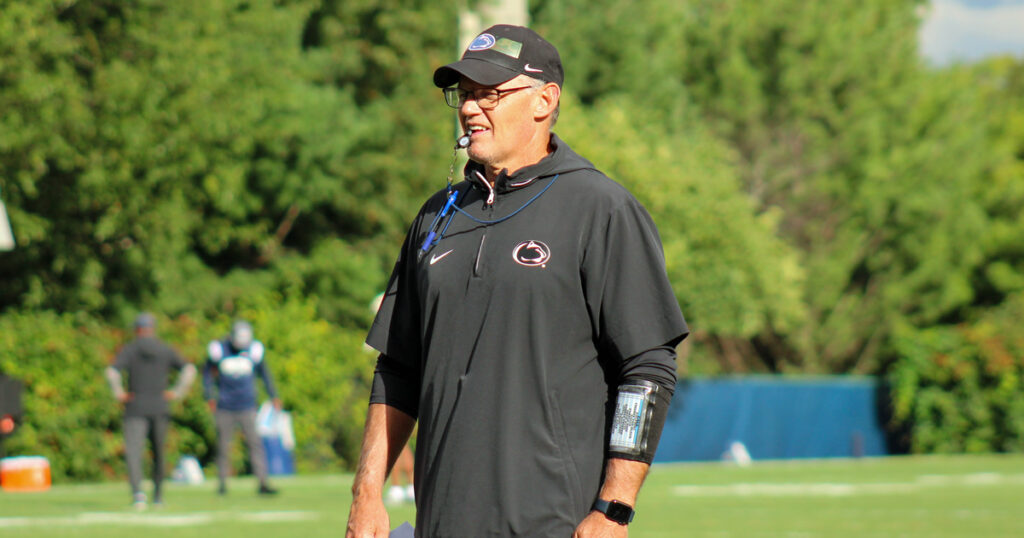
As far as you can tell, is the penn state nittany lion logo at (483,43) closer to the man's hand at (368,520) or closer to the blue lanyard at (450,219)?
the blue lanyard at (450,219)

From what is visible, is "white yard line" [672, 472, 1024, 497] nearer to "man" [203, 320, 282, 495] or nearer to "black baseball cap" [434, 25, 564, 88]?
"man" [203, 320, 282, 495]

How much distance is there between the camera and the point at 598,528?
11.8 feet

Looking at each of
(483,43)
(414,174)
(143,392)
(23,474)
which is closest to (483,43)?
(483,43)

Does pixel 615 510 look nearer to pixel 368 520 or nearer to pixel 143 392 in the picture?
pixel 368 520

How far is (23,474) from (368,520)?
1800 centimetres

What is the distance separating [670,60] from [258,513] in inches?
1321

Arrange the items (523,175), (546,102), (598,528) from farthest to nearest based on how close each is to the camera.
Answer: (546,102)
(523,175)
(598,528)

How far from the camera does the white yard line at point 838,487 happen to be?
20.2 meters

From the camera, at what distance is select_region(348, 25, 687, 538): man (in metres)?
3.65

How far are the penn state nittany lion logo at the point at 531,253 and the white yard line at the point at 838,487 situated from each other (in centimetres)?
1651

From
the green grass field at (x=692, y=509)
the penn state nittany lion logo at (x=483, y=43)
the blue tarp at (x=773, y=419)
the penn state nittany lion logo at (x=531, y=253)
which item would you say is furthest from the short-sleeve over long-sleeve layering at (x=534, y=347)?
the blue tarp at (x=773, y=419)

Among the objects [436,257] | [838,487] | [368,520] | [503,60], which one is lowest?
[838,487]

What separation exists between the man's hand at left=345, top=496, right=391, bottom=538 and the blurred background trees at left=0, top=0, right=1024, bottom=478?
62.1 feet

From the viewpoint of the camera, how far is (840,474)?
2656cm
